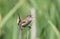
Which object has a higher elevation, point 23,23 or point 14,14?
point 14,14

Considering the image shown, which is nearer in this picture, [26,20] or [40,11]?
[26,20]

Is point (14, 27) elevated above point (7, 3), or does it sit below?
below

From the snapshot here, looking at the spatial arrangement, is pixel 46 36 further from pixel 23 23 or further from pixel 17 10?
pixel 23 23

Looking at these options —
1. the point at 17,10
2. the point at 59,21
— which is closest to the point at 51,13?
the point at 59,21

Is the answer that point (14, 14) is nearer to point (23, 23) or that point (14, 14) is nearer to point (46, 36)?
point (46, 36)

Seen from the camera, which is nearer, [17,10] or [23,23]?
[23,23]

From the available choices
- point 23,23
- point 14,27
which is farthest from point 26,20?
point 14,27
